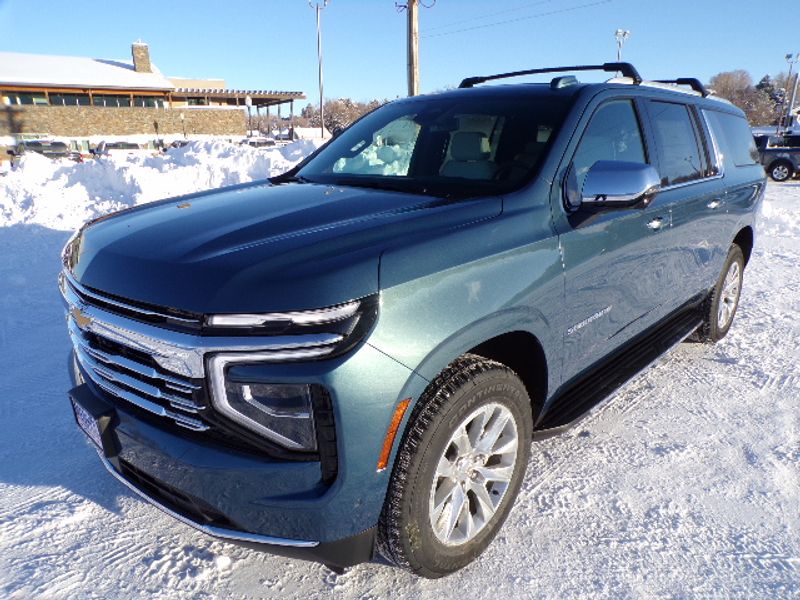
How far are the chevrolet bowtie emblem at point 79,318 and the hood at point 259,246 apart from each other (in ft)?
0.40

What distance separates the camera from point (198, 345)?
162 cm

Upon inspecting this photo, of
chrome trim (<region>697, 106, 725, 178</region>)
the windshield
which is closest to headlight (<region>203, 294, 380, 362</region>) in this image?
the windshield

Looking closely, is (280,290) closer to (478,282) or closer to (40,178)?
(478,282)

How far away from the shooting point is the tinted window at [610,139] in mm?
2648

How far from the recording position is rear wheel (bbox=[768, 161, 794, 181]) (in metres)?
19.7

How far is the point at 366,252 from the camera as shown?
1.77m

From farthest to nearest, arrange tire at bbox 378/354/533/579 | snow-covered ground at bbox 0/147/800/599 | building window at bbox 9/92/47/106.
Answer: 1. building window at bbox 9/92/47/106
2. snow-covered ground at bbox 0/147/800/599
3. tire at bbox 378/354/533/579

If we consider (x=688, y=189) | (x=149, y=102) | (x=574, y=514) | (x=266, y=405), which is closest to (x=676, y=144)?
(x=688, y=189)

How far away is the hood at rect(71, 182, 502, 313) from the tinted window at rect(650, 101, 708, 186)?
1602 millimetres

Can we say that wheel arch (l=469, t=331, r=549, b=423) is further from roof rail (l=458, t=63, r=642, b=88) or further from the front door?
roof rail (l=458, t=63, r=642, b=88)

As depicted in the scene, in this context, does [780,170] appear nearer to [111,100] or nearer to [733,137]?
[733,137]

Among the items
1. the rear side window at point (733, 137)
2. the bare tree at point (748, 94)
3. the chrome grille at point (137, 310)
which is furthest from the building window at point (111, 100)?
the bare tree at point (748, 94)

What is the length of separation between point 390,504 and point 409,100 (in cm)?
261

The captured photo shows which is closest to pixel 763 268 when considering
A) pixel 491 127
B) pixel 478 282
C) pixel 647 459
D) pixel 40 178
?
pixel 647 459
